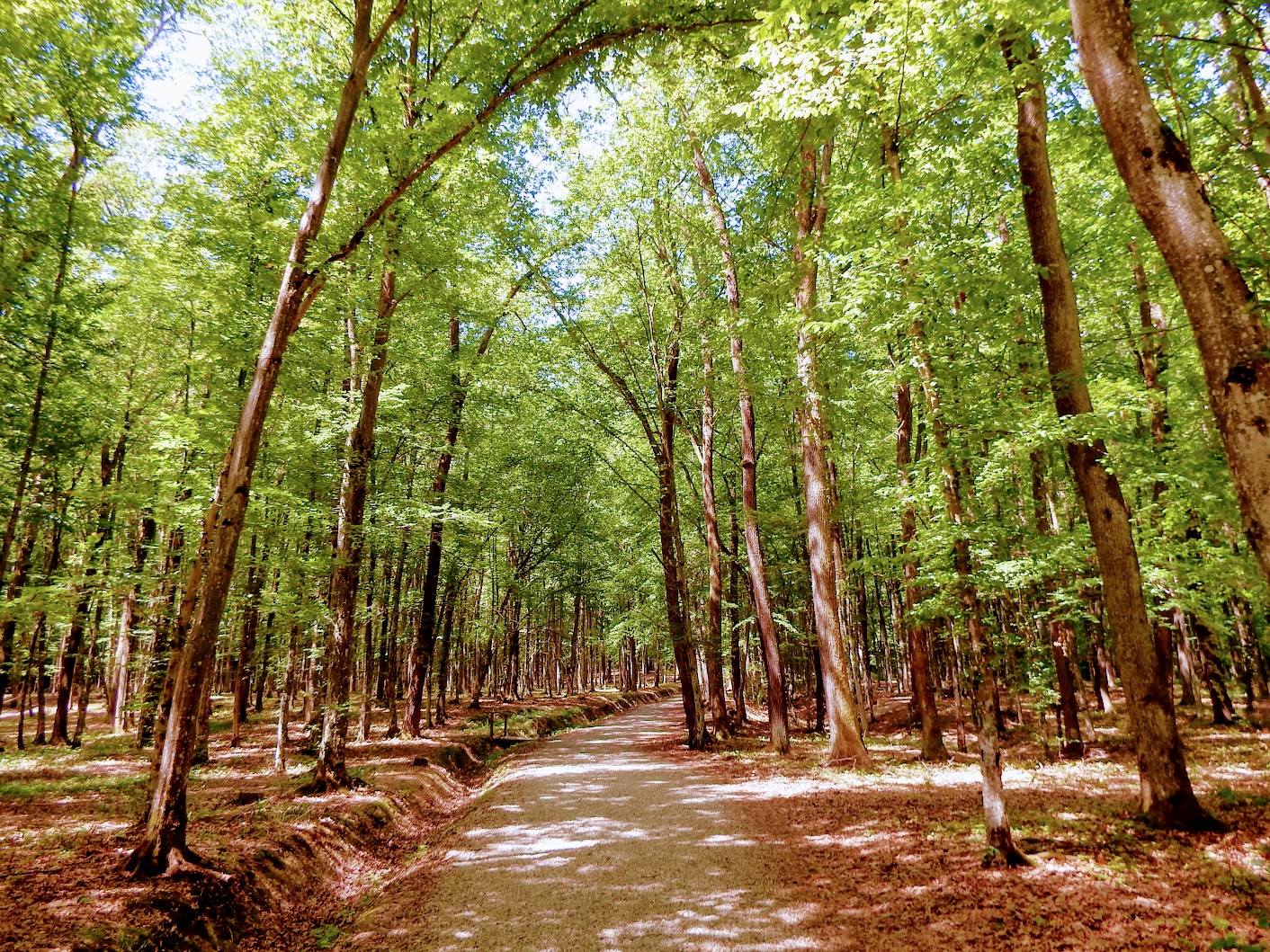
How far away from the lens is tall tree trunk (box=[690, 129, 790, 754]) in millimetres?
14820

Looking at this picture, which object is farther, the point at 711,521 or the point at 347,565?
the point at 711,521

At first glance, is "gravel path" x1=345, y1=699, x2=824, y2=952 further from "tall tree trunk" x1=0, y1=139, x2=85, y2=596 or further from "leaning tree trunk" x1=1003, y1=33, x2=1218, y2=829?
"tall tree trunk" x1=0, y1=139, x2=85, y2=596

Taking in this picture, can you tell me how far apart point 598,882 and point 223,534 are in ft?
18.9

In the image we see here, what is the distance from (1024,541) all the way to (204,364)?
17.8m

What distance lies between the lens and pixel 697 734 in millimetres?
16469

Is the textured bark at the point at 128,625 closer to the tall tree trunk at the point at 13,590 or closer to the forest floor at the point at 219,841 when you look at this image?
the tall tree trunk at the point at 13,590

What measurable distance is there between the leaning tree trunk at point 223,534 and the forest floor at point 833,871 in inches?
88.5

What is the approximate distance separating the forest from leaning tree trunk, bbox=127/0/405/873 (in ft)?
0.14

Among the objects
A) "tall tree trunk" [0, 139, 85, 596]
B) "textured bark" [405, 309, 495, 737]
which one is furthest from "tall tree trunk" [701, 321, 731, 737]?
"tall tree trunk" [0, 139, 85, 596]

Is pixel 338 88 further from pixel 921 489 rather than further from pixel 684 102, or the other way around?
→ pixel 921 489

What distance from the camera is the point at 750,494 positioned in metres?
15.7

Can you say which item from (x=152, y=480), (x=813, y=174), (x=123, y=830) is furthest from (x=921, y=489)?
(x=152, y=480)

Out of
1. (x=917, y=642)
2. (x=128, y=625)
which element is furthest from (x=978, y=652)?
(x=128, y=625)

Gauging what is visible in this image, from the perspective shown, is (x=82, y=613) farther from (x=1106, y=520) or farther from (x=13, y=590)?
(x=1106, y=520)
